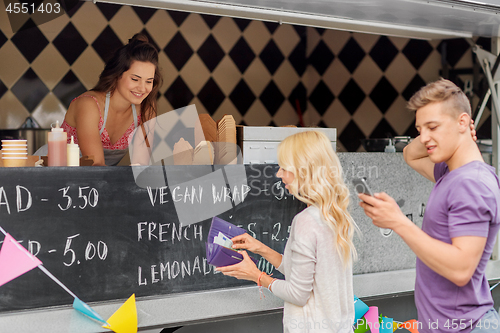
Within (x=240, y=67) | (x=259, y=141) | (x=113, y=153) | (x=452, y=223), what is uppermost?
(x=240, y=67)

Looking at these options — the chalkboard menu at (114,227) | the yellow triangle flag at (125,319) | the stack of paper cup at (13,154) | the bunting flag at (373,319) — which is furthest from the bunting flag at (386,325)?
the stack of paper cup at (13,154)

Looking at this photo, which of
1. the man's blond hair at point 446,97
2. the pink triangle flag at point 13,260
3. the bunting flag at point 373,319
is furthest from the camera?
the bunting flag at point 373,319

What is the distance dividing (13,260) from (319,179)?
1.21 m

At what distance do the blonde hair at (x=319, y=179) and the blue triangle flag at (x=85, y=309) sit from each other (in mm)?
960

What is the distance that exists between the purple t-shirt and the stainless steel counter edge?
908mm

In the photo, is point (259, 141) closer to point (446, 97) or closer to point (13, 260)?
point (446, 97)

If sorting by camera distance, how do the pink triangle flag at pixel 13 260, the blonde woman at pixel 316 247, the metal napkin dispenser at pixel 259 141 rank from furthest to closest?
the metal napkin dispenser at pixel 259 141 < the pink triangle flag at pixel 13 260 < the blonde woman at pixel 316 247

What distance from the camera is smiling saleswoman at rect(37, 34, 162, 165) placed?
2.19 meters

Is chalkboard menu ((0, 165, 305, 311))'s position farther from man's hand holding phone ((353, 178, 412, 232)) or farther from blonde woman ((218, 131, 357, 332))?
man's hand holding phone ((353, 178, 412, 232))

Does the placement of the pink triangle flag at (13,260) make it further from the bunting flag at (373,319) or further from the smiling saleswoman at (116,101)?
the bunting flag at (373,319)

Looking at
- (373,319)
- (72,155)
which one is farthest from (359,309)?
(72,155)

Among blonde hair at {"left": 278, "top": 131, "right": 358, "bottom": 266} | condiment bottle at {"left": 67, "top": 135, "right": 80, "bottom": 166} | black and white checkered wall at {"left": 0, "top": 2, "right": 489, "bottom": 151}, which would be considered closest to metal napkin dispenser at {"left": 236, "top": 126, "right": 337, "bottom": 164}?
blonde hair at {"left": 278, "top": 131, "right": 358, "bottom": 266}

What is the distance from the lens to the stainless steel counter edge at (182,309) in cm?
166

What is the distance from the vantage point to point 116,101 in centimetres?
233
